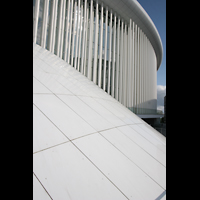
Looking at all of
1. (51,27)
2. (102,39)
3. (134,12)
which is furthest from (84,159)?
(134,12)

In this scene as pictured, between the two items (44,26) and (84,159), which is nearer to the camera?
(84,159)

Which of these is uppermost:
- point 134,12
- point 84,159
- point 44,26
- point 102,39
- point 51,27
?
point 134,12

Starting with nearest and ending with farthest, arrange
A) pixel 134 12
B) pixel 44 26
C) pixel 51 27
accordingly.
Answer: pixel 44 26, pixel 51 27, pixel 134 12

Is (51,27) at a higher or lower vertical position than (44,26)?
higher

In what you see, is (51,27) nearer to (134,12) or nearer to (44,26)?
(44,26)

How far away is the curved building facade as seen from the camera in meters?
12.9

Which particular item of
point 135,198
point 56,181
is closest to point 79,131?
point 56,181

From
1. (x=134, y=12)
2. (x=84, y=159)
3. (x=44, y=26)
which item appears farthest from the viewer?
(x=134, y=12)

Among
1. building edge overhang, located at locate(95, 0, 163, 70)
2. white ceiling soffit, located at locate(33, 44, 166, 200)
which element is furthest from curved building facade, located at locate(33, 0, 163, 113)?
white ceiling soffit, located at locate(33, 44, 166, 200)

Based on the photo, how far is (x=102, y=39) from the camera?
55.9 ft

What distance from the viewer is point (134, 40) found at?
21.6 meters

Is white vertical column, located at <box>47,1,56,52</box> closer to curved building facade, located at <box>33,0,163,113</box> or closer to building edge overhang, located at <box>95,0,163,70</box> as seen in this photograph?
curved building facade, located at <box>33,0,163,113</box>
